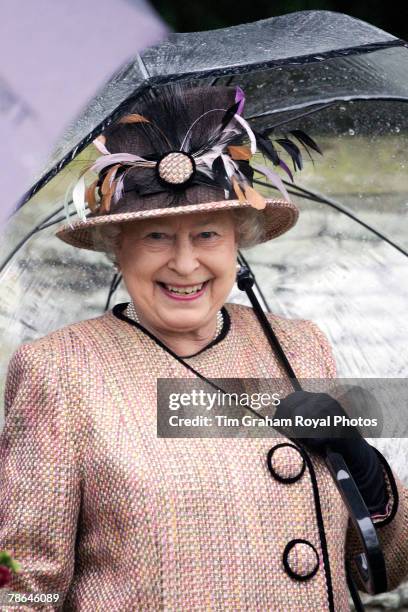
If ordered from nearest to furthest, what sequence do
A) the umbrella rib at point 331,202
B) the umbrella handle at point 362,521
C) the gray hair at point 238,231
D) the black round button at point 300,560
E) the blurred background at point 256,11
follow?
1. the umbrella handle at point 362,521
2. the black round button at point 300,560
3. the gray hair at point 238,231
4. the umbrella rib at point 331,202
5. the blurred background at point 256,11

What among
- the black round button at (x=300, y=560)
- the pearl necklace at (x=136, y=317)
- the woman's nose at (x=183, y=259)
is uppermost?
the woman's nose at (x=183, y=259)

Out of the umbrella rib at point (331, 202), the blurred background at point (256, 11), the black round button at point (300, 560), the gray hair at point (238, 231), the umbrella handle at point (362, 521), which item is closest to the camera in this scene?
the umbrella handle at point (362, 521)

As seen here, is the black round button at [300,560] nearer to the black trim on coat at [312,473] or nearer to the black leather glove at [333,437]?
the black trim on coat at [312,473]

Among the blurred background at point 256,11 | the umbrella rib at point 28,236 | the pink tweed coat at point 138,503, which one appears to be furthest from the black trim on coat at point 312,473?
the blurred background at point 256,11

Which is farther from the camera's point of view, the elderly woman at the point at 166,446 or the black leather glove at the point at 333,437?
the black leather glove at the point at 333,437

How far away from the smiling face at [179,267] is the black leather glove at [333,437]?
0.26m

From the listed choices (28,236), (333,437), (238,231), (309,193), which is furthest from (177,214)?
(309,193)

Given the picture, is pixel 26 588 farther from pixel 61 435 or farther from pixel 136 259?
pixel 136 259

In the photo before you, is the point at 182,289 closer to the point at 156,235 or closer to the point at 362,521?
the point at 156,235

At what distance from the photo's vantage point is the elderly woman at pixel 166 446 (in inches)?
81.4

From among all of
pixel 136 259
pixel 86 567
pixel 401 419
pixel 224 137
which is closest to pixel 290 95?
pixel 224 137

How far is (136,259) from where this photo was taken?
2240 millimetres

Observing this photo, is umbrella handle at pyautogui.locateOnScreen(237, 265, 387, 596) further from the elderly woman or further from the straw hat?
the straw hat
